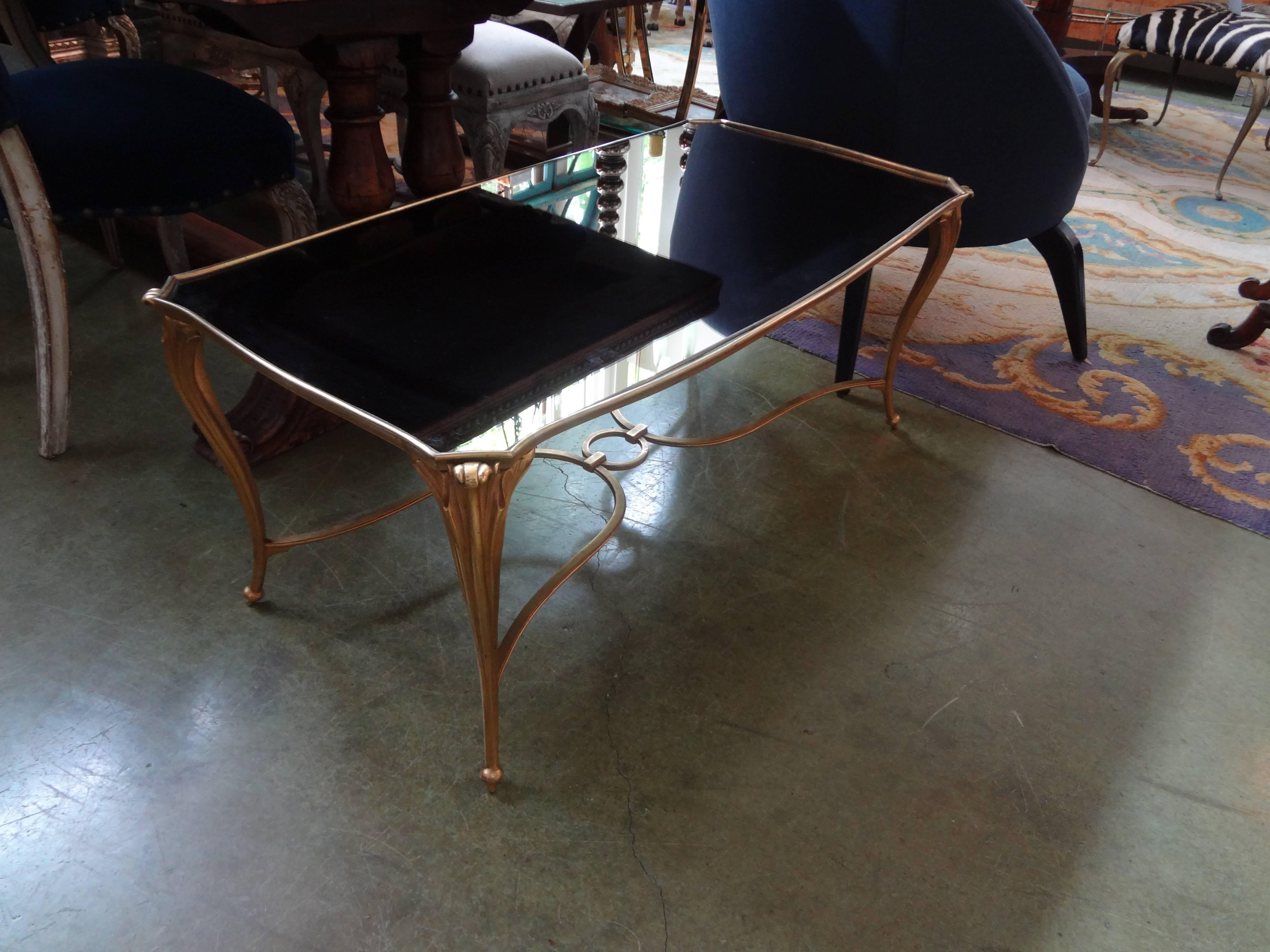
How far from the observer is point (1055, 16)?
2.54m

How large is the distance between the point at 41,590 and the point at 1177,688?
1557 mm

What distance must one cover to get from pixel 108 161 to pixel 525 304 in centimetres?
76

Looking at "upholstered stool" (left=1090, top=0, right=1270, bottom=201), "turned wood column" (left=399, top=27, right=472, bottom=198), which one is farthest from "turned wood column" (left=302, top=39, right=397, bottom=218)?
"upholstered stool" (left=1090, top=0, right=1270, bottom=201)

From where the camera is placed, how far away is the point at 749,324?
3.29 ft

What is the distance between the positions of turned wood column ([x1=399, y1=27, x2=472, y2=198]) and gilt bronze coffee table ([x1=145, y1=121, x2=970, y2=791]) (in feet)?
0.81

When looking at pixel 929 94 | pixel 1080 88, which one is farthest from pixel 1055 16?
pixel 929 94

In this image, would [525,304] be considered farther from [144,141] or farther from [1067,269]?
[1067,269]

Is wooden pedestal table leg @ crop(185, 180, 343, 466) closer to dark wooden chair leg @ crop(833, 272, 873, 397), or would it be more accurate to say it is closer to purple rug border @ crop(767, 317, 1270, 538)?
purple rug border @ crop(767, 317, 1270, 538)

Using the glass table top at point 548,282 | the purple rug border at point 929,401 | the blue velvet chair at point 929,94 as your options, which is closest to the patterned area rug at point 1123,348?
the purple rug border at point 929,401

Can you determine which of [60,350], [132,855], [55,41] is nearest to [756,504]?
[132,855]

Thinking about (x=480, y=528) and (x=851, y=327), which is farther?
(x=851, y=327)

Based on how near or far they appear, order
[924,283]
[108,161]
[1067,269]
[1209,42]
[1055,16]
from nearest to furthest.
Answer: [108,161]
[924,283]
[1067,269]
[1055,16]
[1209,42]

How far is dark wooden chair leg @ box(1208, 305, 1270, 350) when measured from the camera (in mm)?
1877

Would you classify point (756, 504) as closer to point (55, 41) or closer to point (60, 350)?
point (60, 350)
